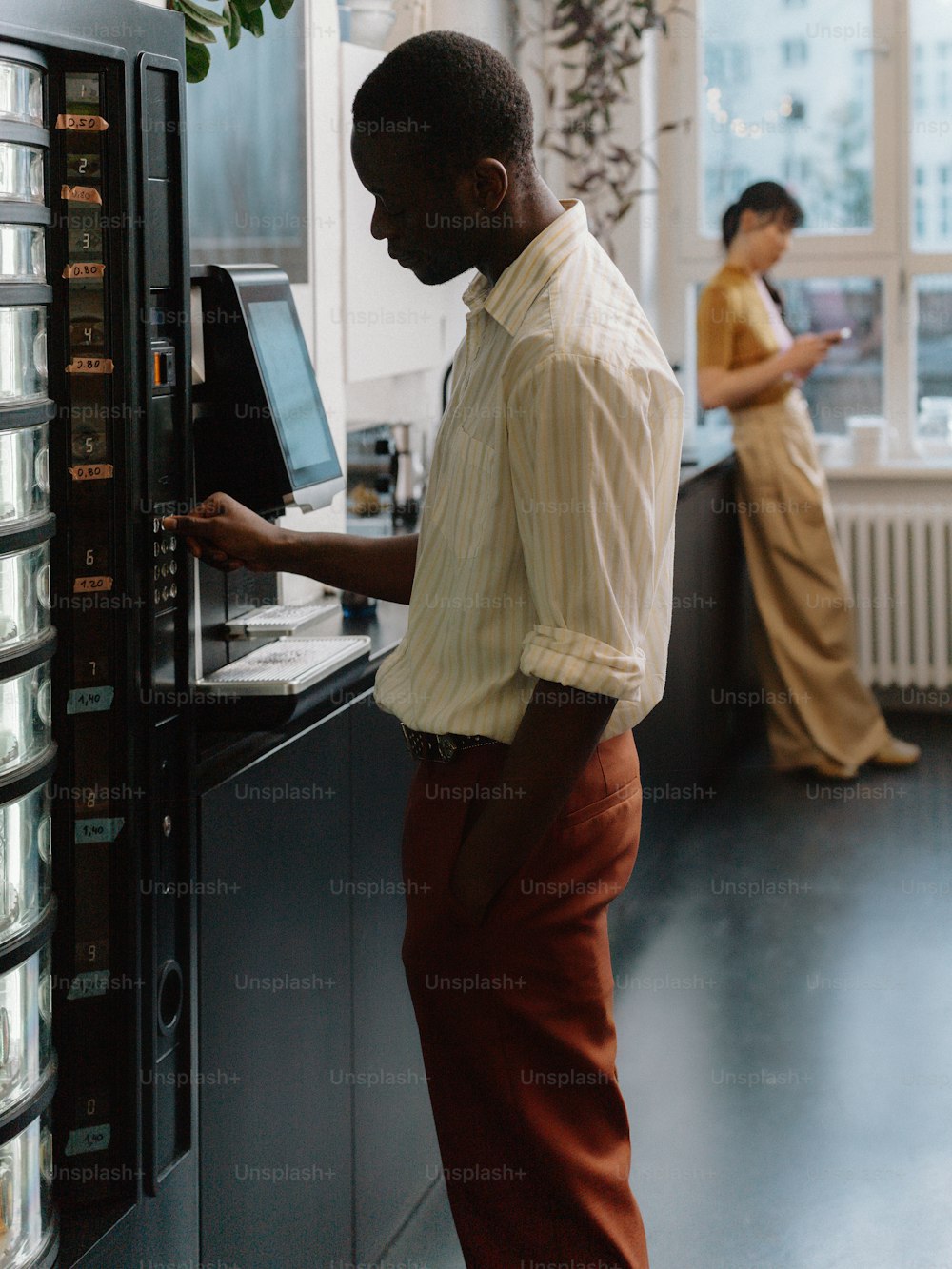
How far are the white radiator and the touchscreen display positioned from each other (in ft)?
11.8

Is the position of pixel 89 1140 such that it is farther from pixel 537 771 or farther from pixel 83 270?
pixel 83 270

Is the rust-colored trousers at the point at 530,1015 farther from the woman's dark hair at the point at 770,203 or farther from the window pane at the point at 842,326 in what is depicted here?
the window pane at the point at 842,326

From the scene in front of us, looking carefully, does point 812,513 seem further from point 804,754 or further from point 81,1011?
point 81,1011

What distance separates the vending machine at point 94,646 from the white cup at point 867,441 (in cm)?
417

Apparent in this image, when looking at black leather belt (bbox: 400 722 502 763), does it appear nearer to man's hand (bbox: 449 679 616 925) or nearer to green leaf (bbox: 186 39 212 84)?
man's hand (bbox: 449 679 616 925)

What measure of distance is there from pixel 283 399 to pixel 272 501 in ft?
0.48

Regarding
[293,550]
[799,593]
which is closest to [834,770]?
[799,593]

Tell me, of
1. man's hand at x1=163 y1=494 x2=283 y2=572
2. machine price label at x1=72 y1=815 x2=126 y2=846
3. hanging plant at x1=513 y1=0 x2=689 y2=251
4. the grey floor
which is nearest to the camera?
machine price label at x1=72 y1=815 x2=126 y2=846

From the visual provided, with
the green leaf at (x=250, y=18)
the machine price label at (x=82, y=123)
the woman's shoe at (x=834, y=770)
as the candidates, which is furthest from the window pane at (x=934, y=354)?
the machine price label at (x=82, y=123)

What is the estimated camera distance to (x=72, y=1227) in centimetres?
159

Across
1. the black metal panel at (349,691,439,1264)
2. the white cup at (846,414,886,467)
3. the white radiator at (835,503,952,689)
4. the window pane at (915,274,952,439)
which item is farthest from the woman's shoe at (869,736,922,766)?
the black metal panel at (349,691,439,1264)

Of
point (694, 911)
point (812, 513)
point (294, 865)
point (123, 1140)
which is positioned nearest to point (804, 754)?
point (812, 513)

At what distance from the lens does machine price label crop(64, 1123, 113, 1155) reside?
1613mm

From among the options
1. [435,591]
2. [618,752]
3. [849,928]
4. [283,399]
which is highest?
[283,399]
